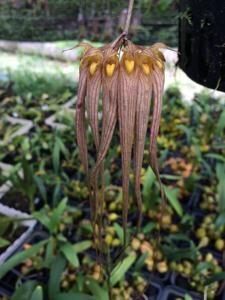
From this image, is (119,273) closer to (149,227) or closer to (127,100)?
(149,227)

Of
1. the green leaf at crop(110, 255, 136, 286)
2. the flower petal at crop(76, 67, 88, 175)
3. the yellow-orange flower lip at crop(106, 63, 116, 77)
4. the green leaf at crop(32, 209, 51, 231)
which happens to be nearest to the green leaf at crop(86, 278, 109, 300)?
the green leaf at crop(110, 255, 136, 286)

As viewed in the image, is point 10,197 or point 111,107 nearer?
point 111,107

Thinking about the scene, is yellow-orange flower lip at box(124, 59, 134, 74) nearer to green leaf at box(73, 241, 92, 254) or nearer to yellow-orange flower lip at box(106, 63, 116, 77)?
yellow-orange flower lip at box(106, 63, 116, 77)

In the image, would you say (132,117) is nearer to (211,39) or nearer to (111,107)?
(111,107)

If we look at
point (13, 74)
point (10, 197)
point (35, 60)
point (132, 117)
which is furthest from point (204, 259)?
point (35, 60)

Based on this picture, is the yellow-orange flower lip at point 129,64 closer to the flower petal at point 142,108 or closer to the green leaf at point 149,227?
the flower petal at point 142,108

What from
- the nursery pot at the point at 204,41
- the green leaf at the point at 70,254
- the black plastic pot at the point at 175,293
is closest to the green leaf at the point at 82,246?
the green leaf at the point at 70,254

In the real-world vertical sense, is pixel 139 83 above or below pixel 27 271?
above
